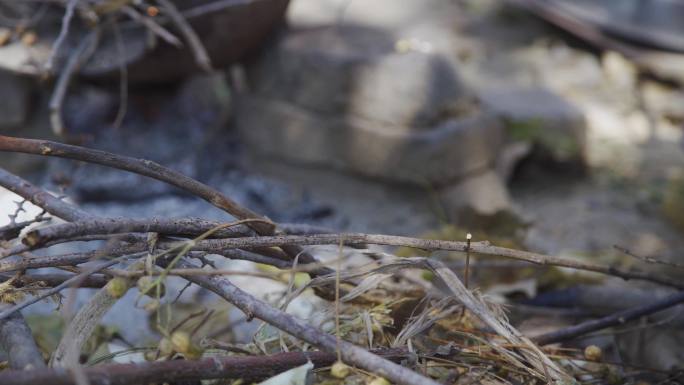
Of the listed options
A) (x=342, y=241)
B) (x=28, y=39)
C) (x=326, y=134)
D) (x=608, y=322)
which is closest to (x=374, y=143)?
(x=326, y=134)

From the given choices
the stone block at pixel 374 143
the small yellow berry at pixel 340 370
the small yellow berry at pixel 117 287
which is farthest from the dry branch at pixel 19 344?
the stone block at pixel 374 143

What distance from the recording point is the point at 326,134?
11.0 ft

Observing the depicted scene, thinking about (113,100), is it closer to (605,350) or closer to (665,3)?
(605,350)

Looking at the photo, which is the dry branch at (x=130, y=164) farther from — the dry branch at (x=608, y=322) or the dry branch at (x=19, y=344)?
the dry branch at (x=608, y=322)

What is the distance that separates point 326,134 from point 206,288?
217 centimetres

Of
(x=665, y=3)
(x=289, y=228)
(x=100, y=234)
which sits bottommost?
(x=665, y=3)

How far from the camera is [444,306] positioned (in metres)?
1.44

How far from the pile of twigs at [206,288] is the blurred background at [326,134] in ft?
4.26

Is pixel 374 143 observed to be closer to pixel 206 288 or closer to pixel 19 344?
pixel 206 288

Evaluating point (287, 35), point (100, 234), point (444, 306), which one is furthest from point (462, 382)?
point (287, 35)

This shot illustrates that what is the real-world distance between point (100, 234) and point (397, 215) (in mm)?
2250

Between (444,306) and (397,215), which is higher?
(444,306)

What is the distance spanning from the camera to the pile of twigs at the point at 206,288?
107 cm

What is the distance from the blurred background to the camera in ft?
9.73
